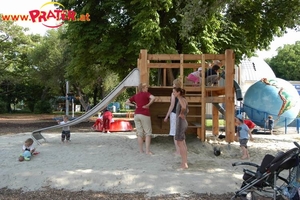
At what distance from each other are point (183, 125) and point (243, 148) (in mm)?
2364

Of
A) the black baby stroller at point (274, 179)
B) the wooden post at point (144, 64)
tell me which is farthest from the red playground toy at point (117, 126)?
the black baby stroller at point (274, 179)

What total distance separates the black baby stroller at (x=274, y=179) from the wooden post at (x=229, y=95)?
4182 millimetres

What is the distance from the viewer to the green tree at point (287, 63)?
2406 inches

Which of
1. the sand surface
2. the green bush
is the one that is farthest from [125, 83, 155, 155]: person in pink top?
the green bush

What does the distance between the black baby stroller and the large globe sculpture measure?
11.3 meters

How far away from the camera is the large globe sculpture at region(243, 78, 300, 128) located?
16.0 m

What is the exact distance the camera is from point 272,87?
638 inches

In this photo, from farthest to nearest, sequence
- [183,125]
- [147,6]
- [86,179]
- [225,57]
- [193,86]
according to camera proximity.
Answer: [147,6] < [193,86] < [225,57] < [183,125] < [86,179]

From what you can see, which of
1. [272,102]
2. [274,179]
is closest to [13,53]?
[272,102]

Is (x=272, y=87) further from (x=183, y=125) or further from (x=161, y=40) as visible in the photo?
(x=183, y=125)

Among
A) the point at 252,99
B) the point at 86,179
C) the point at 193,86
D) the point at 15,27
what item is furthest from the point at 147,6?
the point at 15,27

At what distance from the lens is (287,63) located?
62.7 metres

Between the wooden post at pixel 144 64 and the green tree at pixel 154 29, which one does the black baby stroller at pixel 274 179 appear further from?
the green tree at pixel 154 29

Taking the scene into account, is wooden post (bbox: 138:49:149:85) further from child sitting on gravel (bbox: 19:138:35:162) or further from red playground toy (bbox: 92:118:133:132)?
red playground toy (bbox: 92:118:133:132)
